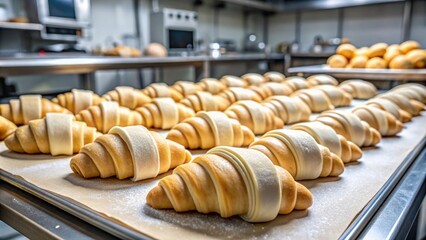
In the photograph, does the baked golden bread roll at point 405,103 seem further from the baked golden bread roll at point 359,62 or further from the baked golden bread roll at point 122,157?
the baked golden bread roll at point 359,62

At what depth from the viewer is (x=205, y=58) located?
388 cm

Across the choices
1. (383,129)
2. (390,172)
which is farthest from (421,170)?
(383,129)

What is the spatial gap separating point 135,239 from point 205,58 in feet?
11.4

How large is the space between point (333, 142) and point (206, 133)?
351 mm

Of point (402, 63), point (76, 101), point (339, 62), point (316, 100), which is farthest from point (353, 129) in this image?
point (339, 62)

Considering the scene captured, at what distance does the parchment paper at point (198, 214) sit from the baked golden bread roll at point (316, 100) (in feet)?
2.03

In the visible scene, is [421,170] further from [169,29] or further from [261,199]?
[169,29]

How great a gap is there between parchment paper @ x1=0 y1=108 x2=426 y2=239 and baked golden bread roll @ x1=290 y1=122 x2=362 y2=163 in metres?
Result: 0.03

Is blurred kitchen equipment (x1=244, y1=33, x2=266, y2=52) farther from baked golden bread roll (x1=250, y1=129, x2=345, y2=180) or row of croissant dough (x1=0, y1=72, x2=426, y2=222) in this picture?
baked golden bread roll (x1=250, y1=129, x2=345, y2=180)

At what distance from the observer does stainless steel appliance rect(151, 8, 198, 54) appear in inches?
169

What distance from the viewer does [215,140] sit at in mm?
990

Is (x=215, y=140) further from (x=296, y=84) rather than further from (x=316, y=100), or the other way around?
(x=296, y=84)

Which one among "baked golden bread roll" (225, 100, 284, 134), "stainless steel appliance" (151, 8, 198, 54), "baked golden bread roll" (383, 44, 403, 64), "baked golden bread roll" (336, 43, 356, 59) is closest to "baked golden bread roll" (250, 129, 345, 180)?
"baked golden bread roll" (225, 100, 284, 134)

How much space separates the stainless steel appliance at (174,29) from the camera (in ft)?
14.1
